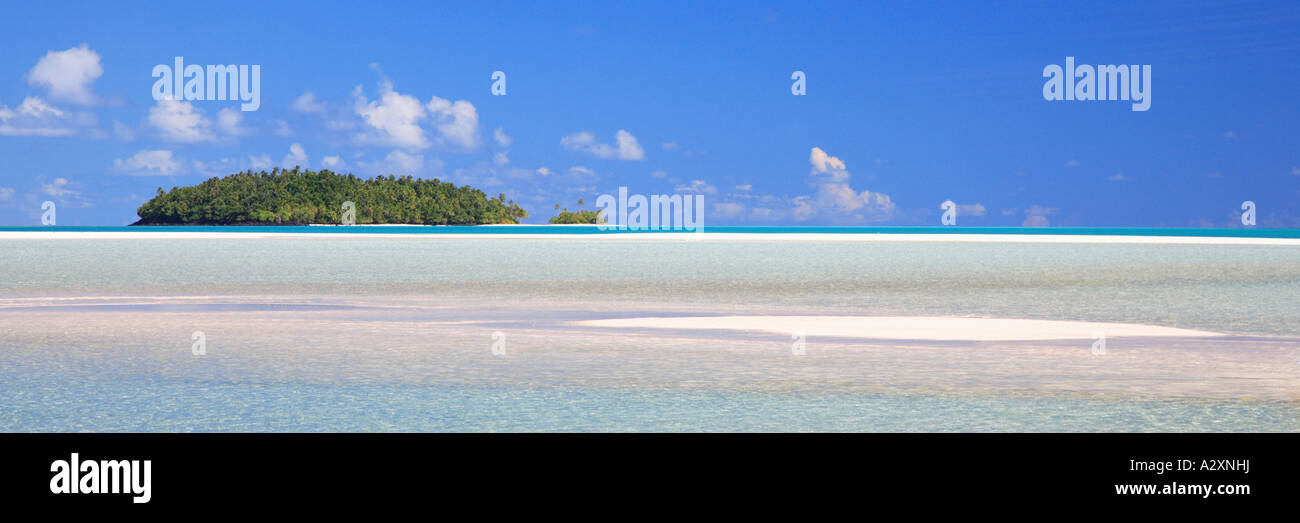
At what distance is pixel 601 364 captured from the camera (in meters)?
14.4

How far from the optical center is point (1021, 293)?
1109 inches

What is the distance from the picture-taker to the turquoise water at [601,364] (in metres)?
10.6

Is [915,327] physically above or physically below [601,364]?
above

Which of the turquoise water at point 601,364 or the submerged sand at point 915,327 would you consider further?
the submerged sand at point 915,327

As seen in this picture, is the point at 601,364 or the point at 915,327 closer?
the point at 601,364

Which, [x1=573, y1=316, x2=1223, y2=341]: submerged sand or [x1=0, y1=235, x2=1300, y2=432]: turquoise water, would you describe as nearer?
[x1=0, y1=235, x2=1300, y2=432]: turquoise water

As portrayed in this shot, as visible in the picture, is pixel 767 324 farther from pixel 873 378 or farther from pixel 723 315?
pixel 873 378

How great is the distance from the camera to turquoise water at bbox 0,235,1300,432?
34.6 feet

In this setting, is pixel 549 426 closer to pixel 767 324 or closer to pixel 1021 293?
pixel 767 324
